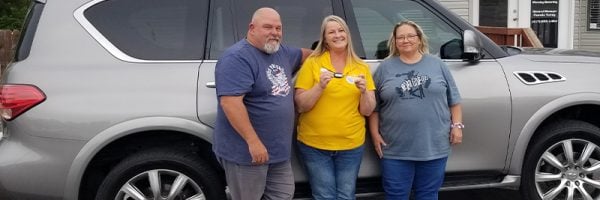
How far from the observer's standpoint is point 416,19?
13.3ft

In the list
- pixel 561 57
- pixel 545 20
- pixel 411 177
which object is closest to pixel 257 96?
pixel 411 177

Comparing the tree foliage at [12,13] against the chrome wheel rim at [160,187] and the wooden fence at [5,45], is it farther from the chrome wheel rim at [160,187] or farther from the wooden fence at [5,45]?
the chrome wheel rim at [160,187]

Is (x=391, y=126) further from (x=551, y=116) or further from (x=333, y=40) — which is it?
(x=551, y=116)

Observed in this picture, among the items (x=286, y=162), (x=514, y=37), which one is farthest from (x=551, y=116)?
(x=514, y=37)

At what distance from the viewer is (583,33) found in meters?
11.5

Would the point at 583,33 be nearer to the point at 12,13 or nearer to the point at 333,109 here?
the point at 333,109

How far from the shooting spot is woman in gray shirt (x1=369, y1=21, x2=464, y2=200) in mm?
3561

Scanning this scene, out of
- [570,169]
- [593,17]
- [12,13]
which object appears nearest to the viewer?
[570,169]

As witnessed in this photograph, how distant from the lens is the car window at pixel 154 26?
365cm

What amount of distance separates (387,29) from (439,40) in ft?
1.20

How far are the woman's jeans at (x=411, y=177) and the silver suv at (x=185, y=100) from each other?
200 millimetres

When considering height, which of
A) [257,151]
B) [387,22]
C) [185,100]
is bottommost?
[257,151]

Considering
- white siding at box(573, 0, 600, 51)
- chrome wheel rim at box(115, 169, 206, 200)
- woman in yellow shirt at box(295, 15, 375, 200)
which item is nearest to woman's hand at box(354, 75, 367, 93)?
woman in yellow shirt at box(295, 15, 375, 200)

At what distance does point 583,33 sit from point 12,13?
1114 centimetres
